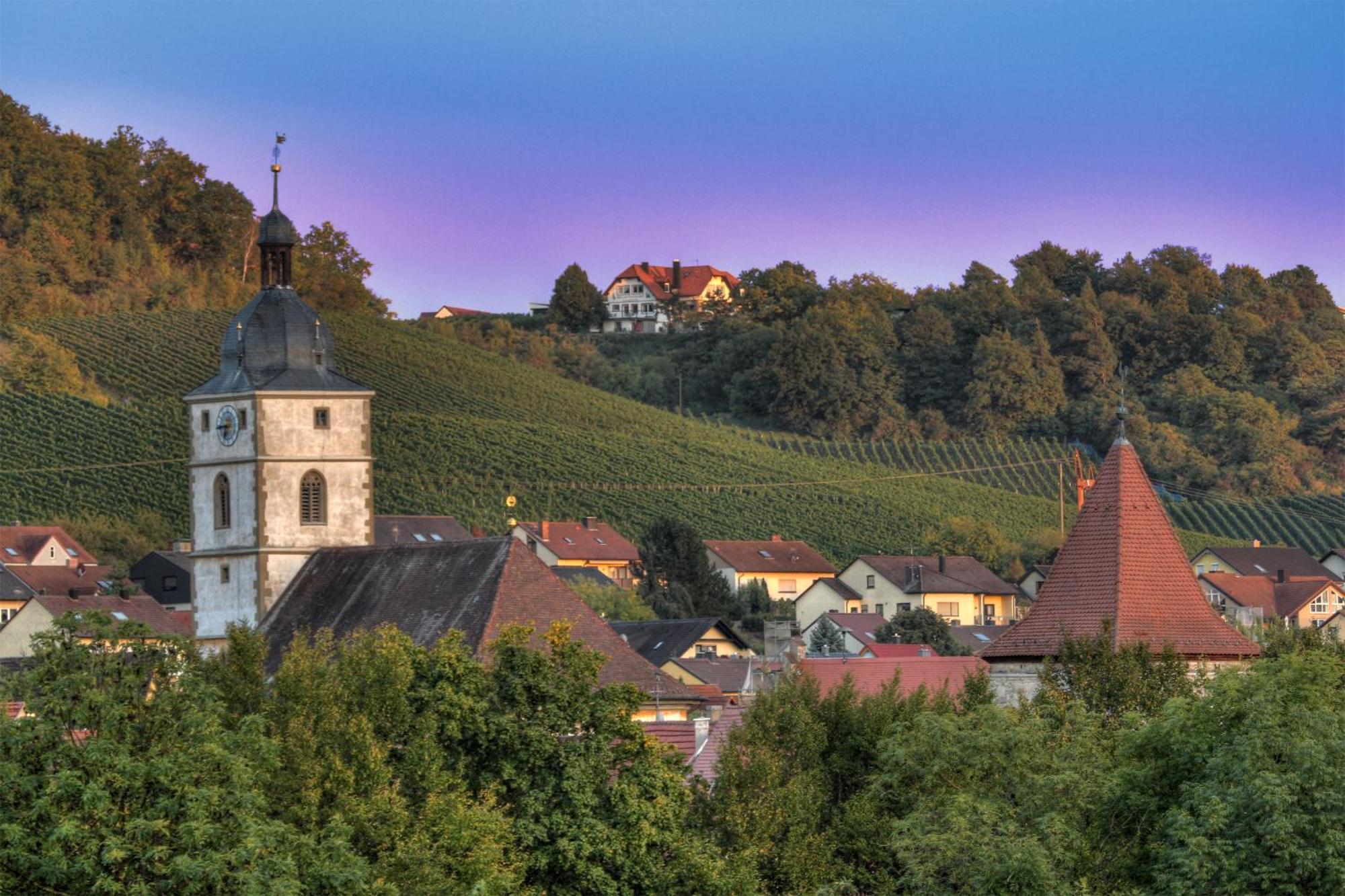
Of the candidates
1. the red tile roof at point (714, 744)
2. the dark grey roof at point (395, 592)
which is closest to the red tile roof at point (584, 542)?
the dark grey roof at point (395, 592)

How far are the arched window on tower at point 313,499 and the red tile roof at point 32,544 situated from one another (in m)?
36.7

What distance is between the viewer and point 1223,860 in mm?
31969

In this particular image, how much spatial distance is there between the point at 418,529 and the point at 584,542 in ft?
34.6

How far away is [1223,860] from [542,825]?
8196 millimetres

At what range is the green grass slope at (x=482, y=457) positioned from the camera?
91.1m

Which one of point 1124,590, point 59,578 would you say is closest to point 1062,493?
point 59,578

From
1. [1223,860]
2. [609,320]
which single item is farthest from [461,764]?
[609,320]

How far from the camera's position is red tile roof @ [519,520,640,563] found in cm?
9550

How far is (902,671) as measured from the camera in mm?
48719

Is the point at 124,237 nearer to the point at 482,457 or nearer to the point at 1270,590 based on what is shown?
the point at 482,457

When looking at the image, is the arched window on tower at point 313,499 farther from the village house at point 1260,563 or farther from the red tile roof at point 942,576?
the village house at point 1260,563

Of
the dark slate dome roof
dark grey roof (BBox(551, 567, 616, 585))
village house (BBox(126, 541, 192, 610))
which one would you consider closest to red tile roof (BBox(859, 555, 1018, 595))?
dark grey roof (BBox(551, 567, 616, 585))

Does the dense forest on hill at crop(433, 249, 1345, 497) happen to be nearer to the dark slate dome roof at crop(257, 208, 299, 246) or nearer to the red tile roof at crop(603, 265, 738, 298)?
the red tile roof at crop(603, 265, 738, 298)

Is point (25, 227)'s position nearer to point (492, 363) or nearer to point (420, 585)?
point (492, 363)
